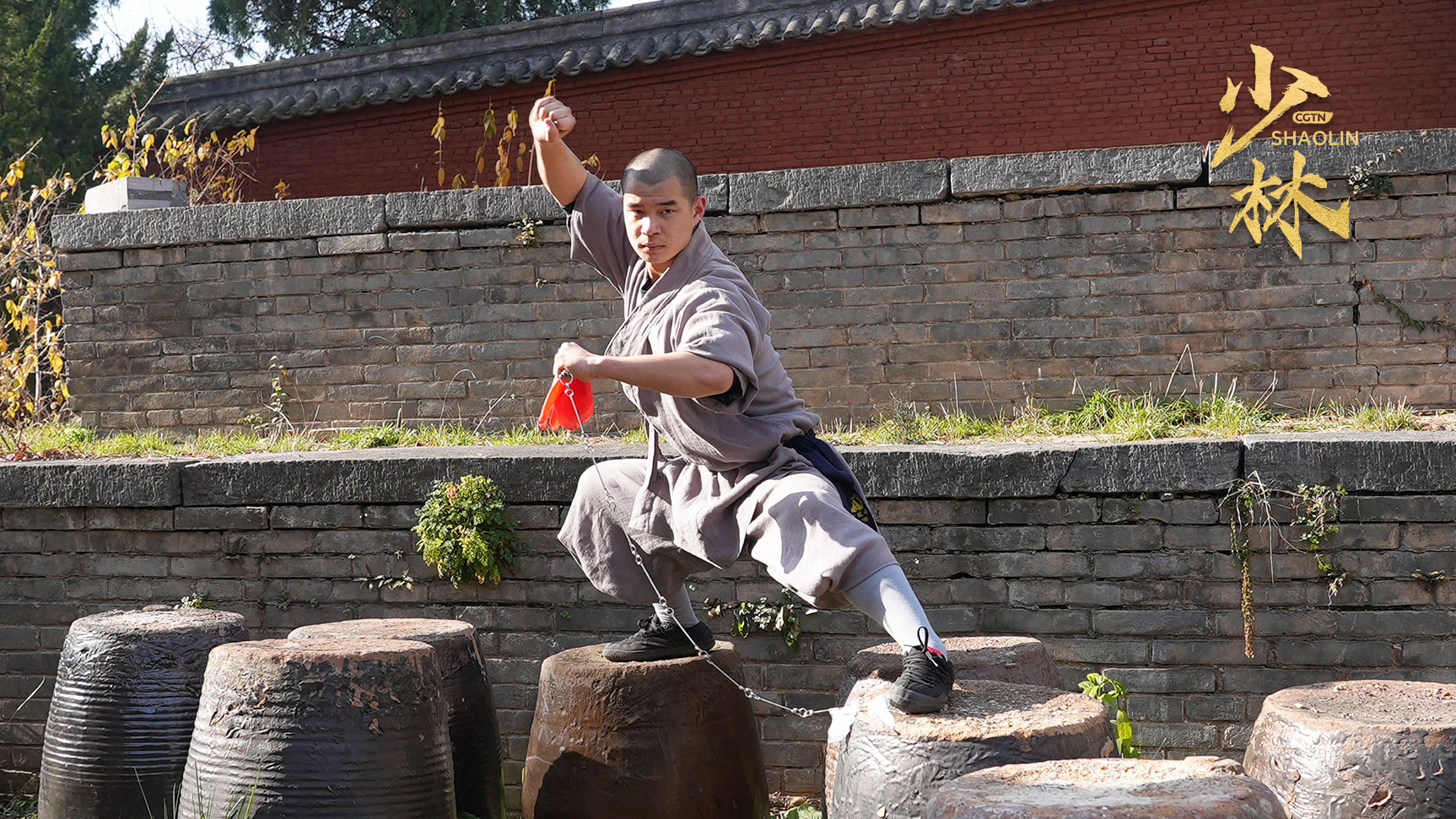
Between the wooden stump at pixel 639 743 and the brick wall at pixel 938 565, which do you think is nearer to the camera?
the wooden stump at pixel 639 743

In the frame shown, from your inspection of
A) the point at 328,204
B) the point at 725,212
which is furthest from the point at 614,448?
the point at 328,204

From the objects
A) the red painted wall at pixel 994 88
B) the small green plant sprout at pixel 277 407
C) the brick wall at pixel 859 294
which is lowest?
the small green plant sprout at pixel 277 407

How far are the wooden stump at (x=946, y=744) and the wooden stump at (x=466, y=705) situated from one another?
1400mm

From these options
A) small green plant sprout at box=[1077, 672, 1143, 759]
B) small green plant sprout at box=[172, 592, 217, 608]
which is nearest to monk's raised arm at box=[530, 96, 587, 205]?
small green plant sprout at box=[1077, 672, 1143, 759]

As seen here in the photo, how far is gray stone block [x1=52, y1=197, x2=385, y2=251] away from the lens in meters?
6.48

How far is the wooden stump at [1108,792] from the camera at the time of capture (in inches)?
82.4

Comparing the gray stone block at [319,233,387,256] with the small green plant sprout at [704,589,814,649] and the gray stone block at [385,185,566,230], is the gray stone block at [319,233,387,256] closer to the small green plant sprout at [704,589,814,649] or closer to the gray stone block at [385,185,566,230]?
the gray stone block at [385,185,566,230]

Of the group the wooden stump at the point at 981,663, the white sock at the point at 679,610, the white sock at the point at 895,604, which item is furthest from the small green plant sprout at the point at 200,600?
the white sock at the point at 895,604

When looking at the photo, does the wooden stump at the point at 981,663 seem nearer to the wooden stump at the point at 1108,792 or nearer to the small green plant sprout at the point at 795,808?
the wooden stump at the point at 1108,792

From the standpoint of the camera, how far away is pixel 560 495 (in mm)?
4816

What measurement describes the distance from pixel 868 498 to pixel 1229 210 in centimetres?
250

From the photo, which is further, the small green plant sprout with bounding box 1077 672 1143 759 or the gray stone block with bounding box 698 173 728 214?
the gray stone block with bounding box 698 173 728 214

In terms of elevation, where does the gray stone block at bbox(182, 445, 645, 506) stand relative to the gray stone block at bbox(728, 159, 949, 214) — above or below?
below

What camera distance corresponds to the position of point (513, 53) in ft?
33.5
